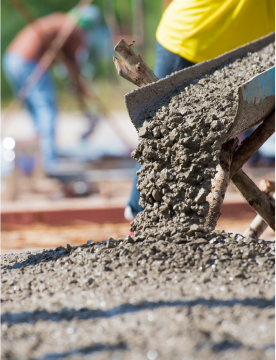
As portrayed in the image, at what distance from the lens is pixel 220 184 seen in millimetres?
1733

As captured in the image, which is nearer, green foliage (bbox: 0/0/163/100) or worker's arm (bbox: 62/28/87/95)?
worker's arm (bbox: 62/28/87/95)

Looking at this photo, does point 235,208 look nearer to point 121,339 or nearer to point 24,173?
point 24,173

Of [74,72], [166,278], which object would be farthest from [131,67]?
[74,72]

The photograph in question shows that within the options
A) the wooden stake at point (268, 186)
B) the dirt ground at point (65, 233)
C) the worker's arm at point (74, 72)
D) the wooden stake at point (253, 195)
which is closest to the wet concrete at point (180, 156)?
the wooden stake at point (253, 195)

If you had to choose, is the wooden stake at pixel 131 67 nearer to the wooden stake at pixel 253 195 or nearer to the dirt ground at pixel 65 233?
the wooden stake at pixel 253 195

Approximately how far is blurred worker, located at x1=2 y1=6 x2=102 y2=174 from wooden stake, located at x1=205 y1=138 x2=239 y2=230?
3.31 meters

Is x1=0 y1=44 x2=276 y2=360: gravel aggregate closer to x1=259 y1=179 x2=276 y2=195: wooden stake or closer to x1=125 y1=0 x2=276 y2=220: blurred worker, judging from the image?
x1=125 y1=0 x2=276 y2=220: blurred worker

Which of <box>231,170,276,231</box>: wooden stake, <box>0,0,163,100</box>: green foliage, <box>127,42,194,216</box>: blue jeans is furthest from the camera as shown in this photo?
<box>0,0,163,100</box>: green foliage

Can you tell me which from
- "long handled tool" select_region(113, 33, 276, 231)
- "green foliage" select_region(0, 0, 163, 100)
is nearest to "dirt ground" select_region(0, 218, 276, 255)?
"long handled tool" select_region(113, 33, 276, 231)

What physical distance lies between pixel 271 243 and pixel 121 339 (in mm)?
772

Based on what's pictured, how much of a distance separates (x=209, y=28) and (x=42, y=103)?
3.14 m

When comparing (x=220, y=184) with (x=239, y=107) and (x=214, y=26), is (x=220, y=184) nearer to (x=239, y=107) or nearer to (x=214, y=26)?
(x=239, y=107)

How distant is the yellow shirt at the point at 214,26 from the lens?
2.14 metres

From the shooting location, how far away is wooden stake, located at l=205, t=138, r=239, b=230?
67.4 inches
